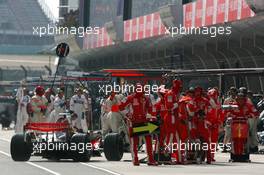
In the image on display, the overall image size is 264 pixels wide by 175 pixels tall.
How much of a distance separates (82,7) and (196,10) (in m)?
36.8

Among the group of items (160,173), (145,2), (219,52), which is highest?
(145,2)

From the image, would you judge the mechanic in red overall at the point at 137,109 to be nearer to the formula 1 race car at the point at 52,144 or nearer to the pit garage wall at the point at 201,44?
the formula 1 race car at the point at 52,144

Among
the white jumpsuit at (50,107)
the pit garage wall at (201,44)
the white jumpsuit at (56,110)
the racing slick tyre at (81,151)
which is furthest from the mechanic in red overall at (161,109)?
the white jumpsuit at (50,107)

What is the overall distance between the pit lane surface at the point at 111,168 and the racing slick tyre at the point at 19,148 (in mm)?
177

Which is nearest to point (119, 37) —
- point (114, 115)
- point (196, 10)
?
point (196, 10)

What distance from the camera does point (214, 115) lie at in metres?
28.4

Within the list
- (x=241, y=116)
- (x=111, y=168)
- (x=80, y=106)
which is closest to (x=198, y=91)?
(x=241, y=116)

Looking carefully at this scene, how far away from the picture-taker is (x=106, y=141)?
91.0 feet

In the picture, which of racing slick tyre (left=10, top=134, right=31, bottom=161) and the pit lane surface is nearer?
the pit lane surface

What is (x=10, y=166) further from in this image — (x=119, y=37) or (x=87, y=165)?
(x=119, y=37)

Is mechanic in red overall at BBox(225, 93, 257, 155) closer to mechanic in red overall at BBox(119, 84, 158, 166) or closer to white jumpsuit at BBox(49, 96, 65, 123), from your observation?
mechanic in red overall at BBox(119, 84, 158, 166)

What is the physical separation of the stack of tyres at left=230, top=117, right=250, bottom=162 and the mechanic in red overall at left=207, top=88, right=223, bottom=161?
1.29 feet

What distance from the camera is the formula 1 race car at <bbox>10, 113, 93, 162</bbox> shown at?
27.5 meters

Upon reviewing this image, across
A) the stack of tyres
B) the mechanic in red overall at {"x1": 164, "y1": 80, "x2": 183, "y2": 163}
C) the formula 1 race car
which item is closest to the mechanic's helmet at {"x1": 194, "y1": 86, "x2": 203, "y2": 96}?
the mechanic in red overall at {"x1": 164, "y1": 80, "x2": 183, "y2": 163}
